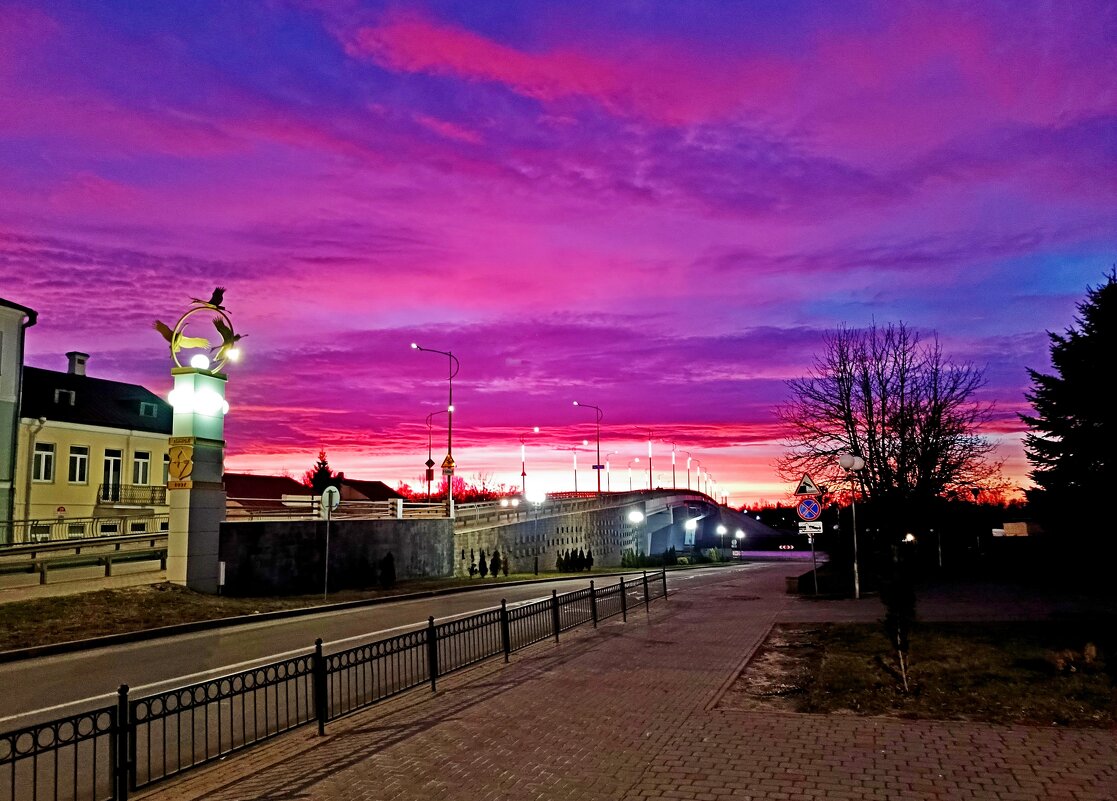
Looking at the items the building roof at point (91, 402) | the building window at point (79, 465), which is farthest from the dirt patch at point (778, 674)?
the building window at point (79, 465)

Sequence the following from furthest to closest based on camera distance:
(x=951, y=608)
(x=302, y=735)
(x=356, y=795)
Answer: (x=951, y=608), (x=302, y=735), (x=356, y=795)

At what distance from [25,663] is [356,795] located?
462 inches

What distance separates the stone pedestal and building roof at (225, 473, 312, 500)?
→ 5573cm

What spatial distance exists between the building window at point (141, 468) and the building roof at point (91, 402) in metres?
1.52

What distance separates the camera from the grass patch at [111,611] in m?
17.1

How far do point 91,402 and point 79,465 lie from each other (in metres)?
5.15

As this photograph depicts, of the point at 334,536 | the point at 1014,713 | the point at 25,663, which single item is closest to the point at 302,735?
the point at 1014,713

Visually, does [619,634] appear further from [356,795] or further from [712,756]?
[356,795]

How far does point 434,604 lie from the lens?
25.5 metres

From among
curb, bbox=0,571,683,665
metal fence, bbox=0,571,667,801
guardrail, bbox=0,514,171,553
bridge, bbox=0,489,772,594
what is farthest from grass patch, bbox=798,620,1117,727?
guardrail, bbox=0,514,171,553

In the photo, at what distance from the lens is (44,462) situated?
40.0 m

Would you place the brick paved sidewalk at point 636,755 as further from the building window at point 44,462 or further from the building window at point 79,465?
the building window at point 79,465

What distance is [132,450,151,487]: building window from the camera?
4559 cm

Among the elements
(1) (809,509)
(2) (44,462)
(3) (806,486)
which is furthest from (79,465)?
(1) (809,509)
